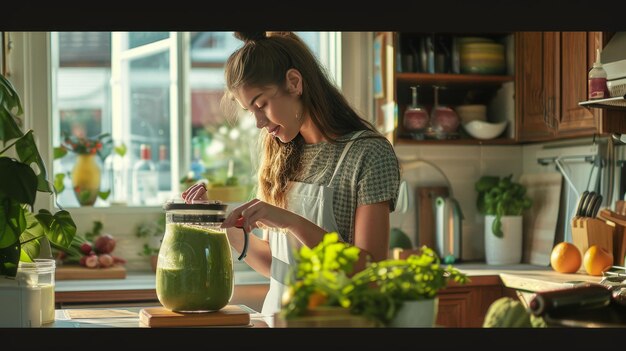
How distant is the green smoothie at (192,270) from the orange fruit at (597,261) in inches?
86.9

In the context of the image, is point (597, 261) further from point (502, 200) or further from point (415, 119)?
point (415, 119)

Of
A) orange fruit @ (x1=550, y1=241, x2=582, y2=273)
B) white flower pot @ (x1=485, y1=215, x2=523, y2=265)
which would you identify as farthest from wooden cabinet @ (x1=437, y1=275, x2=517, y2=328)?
white flower pot @ (x1=485, y1=215, x2=523, y2=265)

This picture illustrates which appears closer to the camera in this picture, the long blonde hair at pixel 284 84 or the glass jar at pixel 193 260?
the glass jar at pixel 193 260

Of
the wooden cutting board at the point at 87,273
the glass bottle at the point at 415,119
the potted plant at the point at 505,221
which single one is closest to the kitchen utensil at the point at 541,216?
the potted plant at the point at 505,221

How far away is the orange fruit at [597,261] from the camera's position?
3.50m

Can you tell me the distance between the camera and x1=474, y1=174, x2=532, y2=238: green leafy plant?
4191 millimetres

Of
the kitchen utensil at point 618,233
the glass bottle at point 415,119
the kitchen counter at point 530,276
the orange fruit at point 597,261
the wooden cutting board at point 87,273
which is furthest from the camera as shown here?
the glass bottle at point 415,119

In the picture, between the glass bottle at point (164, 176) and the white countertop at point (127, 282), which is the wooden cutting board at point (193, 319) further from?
the glass bottle at point (164, 176)

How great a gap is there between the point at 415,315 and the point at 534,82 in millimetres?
3032

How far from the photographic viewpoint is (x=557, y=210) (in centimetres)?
408

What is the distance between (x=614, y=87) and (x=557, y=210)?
2.74ft

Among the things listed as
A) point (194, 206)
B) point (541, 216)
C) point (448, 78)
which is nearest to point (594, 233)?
point (541, 216)

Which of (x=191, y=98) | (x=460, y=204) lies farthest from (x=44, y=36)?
(x=460, y=204)
